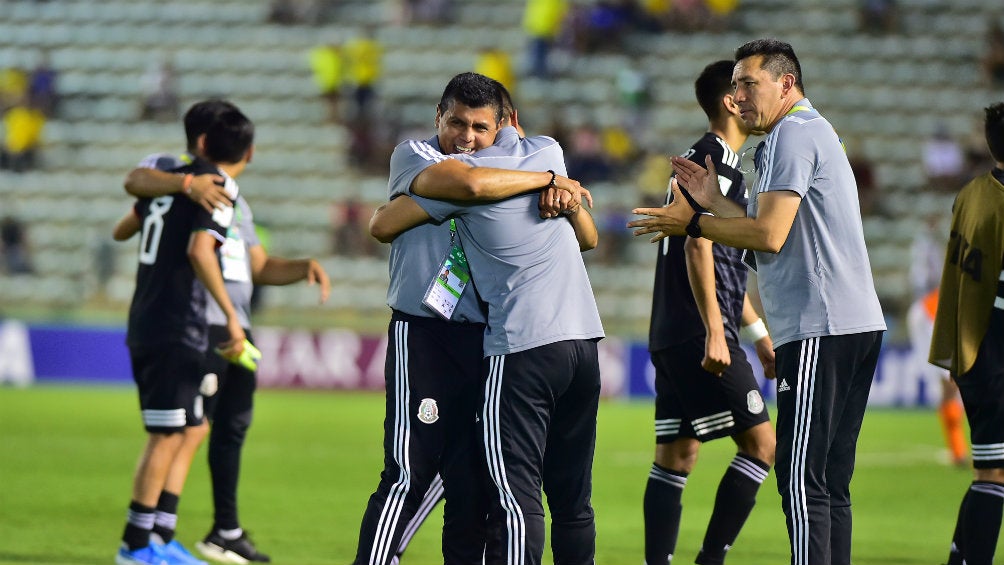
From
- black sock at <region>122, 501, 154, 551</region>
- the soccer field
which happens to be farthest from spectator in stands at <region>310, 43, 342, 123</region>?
black sock at <region>122, 501, 154, 551</region>

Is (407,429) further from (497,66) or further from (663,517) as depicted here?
(497,66)

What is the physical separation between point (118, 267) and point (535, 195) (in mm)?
16368

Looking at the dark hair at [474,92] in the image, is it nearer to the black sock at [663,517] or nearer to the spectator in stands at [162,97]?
the black sock at [663,517]

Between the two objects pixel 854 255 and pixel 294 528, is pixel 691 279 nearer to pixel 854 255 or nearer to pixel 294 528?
pixel 854 255

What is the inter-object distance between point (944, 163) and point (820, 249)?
1888 cm

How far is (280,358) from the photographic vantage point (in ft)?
63.1

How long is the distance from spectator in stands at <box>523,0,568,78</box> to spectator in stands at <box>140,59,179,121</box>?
20.7 feet

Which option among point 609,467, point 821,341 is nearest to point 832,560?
point 821,341

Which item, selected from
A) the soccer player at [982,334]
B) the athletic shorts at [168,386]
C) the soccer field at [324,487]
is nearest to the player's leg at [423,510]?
the soccer field at [324,487]

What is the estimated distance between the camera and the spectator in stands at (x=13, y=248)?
22094mm

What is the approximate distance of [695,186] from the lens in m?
5.66

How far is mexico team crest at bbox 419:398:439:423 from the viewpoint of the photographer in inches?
221

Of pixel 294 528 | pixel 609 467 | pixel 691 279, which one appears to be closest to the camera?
pixel 691 279

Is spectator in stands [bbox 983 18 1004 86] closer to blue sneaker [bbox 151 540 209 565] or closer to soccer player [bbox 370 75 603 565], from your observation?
blue sneaker [bbox 151 540 209 565]
